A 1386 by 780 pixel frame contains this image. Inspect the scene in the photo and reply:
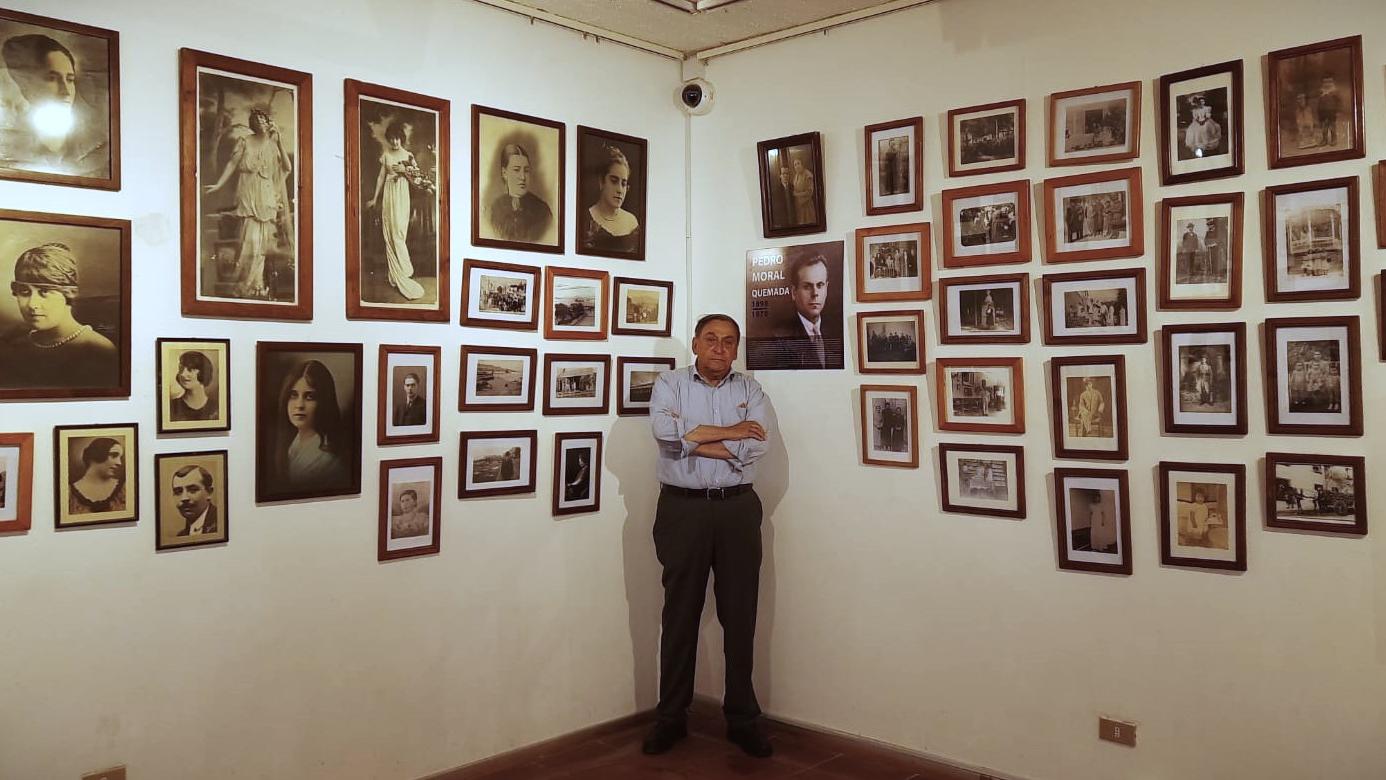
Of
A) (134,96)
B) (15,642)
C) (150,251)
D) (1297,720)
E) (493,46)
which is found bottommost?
(1297,720)

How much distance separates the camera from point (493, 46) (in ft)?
13.6

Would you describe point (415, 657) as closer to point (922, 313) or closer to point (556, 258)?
point (556, 258)

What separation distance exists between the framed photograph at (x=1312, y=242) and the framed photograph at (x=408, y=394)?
307cm

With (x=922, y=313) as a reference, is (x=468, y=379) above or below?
below

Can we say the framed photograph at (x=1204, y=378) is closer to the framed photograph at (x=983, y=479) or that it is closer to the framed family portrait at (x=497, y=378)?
the framed photograph at (x=983, y=479)

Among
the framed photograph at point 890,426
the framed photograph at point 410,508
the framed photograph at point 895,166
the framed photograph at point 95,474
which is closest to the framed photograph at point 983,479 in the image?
the framed photograph at point 890,426

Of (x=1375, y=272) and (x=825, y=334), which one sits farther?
(x=825, y=334)

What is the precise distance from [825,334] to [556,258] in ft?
4.14

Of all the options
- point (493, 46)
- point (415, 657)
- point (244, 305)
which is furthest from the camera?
point (493, 46)

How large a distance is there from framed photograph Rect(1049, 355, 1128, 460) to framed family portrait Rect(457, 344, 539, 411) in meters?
2.15

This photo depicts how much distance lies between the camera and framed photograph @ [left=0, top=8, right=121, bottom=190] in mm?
2959

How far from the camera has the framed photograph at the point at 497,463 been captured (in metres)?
4.07

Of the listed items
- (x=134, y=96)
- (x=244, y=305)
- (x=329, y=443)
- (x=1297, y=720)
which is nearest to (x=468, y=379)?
(x=329, y=443)

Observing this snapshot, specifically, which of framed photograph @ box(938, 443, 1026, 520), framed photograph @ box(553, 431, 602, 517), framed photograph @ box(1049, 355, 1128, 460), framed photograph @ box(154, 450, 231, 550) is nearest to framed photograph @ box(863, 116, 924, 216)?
framed photograph @ box(1049, 355, 1128, 460)
